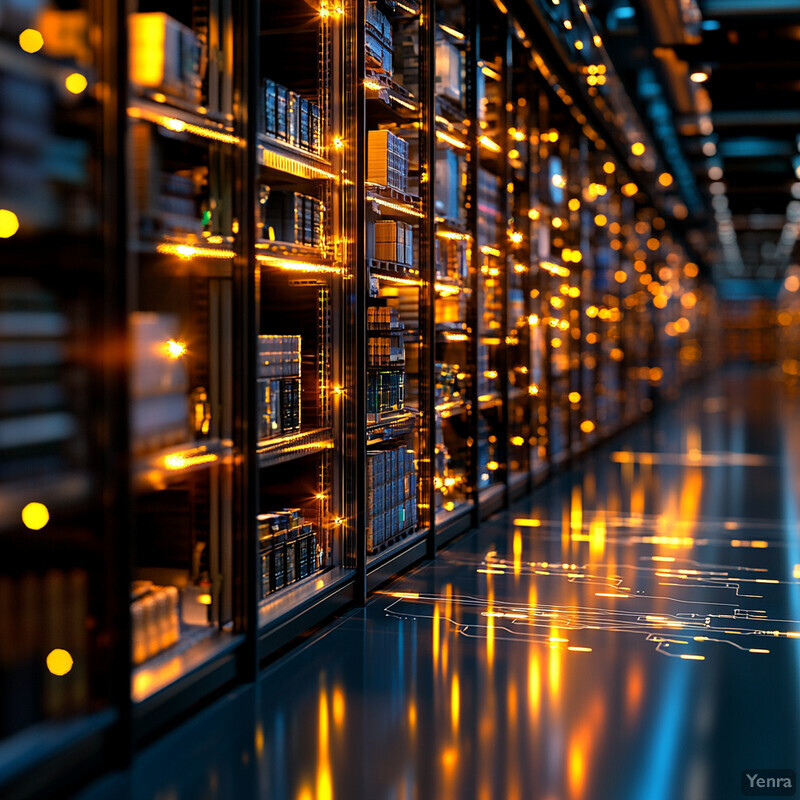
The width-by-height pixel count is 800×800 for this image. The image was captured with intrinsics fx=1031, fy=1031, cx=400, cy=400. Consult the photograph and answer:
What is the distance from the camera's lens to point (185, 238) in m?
3.04

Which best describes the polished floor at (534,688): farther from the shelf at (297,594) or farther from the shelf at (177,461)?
the shelf at (177,461)

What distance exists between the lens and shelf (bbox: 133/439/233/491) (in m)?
2.91

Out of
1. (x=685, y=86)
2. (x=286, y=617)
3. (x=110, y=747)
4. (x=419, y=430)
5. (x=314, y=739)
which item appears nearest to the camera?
(x=110, y=747)

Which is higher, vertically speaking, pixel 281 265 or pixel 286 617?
pixel 281 265

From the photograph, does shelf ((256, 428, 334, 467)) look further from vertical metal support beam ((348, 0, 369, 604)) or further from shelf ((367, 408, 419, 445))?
shelf ((367, 408, 419, 445))

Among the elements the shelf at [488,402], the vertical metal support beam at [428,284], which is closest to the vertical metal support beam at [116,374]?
the vertical metal support beam at [428,284]

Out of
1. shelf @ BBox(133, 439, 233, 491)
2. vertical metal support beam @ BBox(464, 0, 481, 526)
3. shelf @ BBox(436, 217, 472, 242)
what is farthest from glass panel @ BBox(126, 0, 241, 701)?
vertical metal support beam @ BBox(464, 0, 481, 526)

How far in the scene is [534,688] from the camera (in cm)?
340

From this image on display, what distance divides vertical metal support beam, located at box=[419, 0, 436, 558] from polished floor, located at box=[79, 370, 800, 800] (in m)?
0.39

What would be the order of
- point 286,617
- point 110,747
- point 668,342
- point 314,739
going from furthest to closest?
point 668,342, point 286,617, point 314,739, point 110,747

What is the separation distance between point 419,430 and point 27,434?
3174mm

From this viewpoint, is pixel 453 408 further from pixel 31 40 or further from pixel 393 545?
pixel 31 40

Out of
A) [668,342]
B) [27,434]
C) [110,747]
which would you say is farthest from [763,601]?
[668,342]

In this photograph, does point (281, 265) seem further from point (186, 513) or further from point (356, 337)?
point (186, 513)
